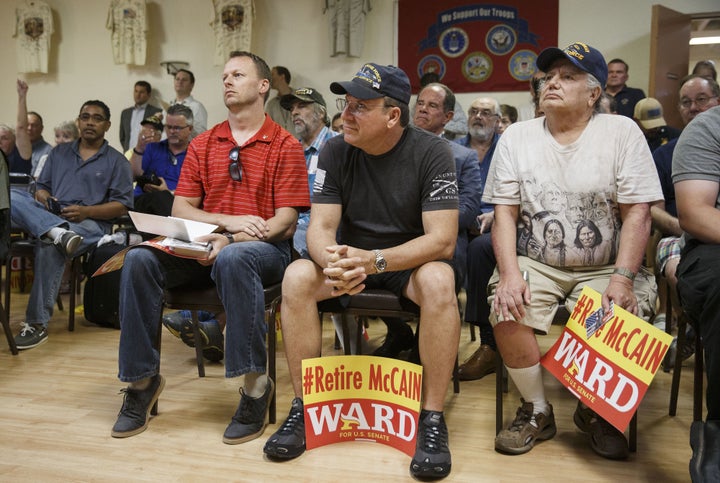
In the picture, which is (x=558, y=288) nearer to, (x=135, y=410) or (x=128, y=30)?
(x=135, y=410)

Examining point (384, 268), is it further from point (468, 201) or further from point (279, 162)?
point (468, 201)

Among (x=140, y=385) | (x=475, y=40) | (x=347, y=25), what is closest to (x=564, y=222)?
(x=140, y=385)

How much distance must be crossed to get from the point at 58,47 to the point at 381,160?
6.96 metres

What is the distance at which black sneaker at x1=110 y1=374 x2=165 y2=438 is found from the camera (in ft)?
6.87

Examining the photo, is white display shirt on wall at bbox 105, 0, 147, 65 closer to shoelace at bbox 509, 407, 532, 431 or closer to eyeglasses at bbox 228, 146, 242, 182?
eyeglasses at bbox 228, 146, 242, 182

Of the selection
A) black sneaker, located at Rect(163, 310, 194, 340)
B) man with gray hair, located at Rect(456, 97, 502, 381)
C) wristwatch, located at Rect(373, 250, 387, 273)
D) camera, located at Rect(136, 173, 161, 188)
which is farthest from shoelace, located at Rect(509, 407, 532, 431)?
camera, located at Rect(136, 173, 161, 188)

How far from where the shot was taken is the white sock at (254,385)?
211 centimetres

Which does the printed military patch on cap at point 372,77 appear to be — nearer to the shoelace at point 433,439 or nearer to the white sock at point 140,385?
the shoelace at point 433,439

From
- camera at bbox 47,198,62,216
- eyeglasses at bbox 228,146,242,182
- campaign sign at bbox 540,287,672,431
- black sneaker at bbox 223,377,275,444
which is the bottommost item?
black sneaker at bbox 223,377,275,444

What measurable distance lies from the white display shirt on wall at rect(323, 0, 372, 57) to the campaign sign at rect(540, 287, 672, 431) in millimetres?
→ 5149

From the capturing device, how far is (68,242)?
3.28 meters

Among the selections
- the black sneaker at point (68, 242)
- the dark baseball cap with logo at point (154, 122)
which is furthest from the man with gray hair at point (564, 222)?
the dark baseball cap with logo at point (154, 122)

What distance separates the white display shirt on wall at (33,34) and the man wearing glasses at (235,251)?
243 inches

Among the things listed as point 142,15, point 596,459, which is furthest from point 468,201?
point 142,15
